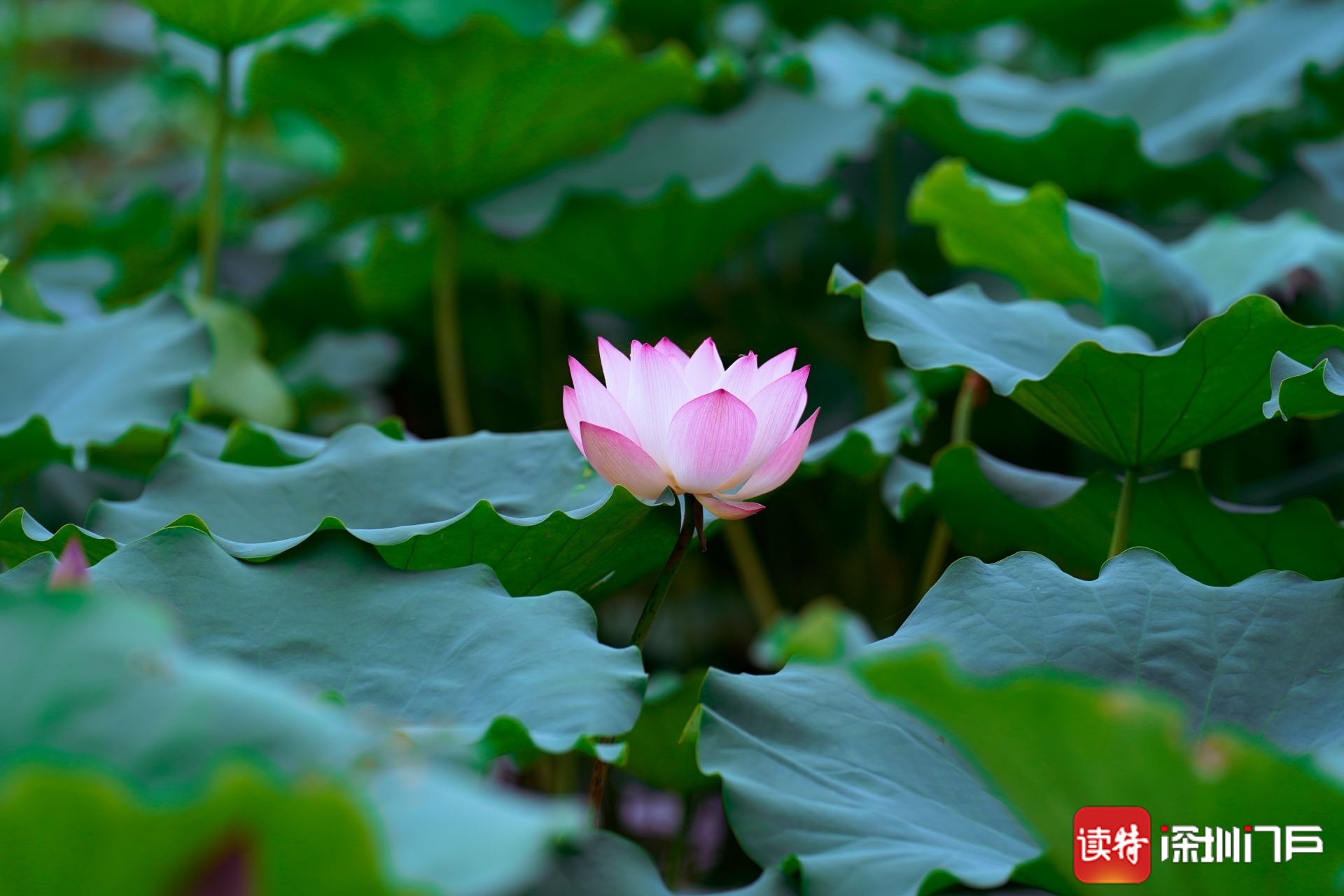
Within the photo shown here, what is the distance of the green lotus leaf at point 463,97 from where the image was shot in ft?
4.03

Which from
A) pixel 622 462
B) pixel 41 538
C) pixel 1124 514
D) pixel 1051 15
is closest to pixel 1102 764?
pixel 622 462

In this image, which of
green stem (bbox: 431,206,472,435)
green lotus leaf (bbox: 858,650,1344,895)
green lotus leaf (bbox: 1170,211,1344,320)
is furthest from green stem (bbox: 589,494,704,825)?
green stem (bbox: 431,206,472,435)

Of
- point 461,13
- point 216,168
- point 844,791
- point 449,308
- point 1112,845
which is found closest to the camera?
point 1112,845

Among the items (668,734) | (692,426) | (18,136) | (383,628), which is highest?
(18,136)

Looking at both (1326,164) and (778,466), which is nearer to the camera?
(778,466)

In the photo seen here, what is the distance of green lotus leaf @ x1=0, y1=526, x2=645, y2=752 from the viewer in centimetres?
59

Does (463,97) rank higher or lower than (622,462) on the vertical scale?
higher

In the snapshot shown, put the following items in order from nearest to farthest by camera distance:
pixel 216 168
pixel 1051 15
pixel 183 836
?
pixel 183 836
pixel 216 168
pixel 1051 15

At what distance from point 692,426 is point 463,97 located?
0.76 metres

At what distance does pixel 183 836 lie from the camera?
0.30 meters

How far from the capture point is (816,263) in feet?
5.45

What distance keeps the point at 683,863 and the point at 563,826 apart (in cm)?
99

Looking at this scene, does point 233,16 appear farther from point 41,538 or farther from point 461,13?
point 461,13

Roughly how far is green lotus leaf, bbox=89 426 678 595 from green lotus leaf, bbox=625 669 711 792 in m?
0.11
